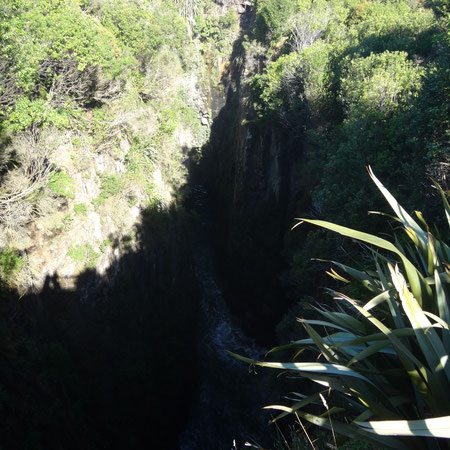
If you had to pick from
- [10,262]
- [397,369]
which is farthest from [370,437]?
[10,262]

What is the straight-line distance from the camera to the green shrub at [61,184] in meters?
10.3

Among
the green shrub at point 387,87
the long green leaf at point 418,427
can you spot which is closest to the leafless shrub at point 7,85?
the green shrub at point 387,87

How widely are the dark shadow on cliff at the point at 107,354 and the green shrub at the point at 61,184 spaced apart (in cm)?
270

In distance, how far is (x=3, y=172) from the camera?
9273 millimetres

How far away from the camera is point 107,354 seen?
11.6m

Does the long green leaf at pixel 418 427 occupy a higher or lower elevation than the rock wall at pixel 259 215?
lower

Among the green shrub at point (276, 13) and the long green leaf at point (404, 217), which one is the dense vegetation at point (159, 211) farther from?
the green shrub at point (276, 13)

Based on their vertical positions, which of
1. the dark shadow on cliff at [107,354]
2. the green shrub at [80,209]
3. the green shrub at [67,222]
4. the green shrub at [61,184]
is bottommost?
the dark shadow on cliff at [107,354]

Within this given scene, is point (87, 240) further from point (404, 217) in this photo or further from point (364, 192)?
point (404, 217)

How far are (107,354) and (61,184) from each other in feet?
20.4

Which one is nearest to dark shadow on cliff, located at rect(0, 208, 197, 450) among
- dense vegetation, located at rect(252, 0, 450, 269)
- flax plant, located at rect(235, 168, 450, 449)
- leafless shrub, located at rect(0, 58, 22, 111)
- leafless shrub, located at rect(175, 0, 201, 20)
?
leafless shrub, located at rect(0, 58, 22, 111)

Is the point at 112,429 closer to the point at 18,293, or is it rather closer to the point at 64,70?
the point at 18,293

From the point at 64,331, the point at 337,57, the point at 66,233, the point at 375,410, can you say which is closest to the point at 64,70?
the point at 66,233

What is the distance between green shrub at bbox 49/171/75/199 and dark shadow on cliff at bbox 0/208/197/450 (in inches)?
106
